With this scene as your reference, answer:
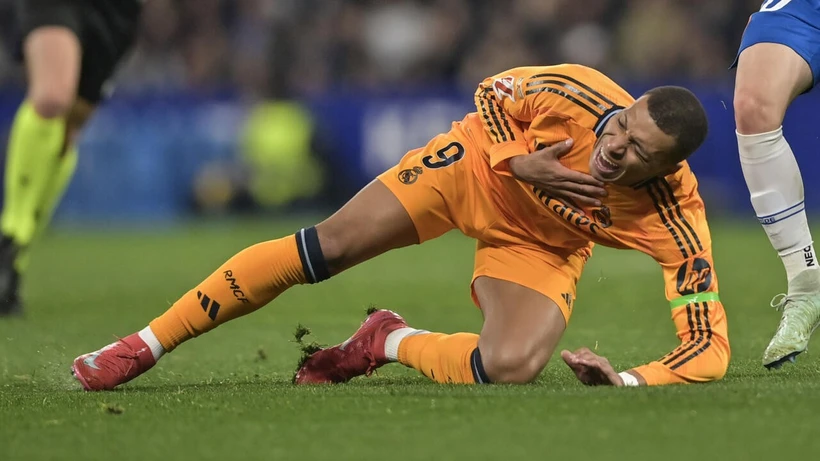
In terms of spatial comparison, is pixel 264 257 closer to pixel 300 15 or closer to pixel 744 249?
pixel 744 249

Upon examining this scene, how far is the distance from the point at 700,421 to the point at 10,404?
6.16 ft

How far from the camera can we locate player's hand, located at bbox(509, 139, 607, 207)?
385 centimetres

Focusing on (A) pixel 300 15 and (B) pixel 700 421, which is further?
(A) pixel 300 15

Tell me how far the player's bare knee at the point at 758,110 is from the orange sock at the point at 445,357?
1163 mm

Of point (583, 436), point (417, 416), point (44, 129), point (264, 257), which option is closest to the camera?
point (583, 436)

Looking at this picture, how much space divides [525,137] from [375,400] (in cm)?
104

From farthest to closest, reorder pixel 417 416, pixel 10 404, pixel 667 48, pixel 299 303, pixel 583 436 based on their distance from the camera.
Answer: pixel 667 48 < pixel 299 303 < pixel 10 404 < pixel 417 416 < pixel 583 436

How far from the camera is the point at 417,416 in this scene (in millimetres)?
3250

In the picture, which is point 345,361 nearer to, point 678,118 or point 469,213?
point 469,213

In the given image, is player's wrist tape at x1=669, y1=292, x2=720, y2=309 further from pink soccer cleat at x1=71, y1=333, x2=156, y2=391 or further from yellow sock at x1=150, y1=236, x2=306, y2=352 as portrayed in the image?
pink soccer cleat at x1=71, y1=333, x2=156, y2=391

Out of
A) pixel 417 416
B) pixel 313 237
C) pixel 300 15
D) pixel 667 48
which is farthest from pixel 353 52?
pixel 417 416

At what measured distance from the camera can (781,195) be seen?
4.33 metres

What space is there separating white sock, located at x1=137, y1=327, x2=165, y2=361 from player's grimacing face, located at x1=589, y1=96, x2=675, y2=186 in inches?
56.3

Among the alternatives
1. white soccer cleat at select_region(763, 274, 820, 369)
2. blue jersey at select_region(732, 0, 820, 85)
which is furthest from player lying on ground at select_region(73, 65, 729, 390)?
blue jersey at select_region(732, 0, 820, 85)
